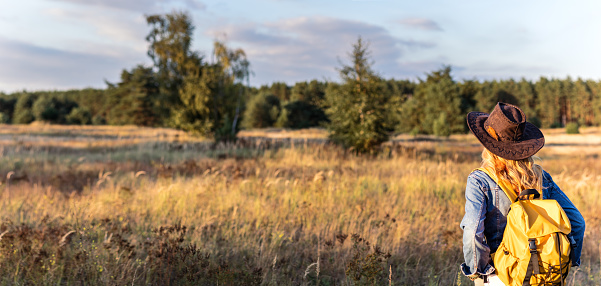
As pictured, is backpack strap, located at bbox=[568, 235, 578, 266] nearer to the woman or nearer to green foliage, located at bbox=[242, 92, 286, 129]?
the woman

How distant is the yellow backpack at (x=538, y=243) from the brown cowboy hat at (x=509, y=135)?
0.32m

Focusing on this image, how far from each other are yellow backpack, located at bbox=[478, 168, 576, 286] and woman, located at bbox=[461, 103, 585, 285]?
0.17 m

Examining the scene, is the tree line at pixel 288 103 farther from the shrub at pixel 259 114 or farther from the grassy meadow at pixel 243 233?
the grassy meadow at pixel 243 233

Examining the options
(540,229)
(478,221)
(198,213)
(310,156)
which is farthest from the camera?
(310,156)

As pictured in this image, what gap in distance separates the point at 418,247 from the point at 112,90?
220ft

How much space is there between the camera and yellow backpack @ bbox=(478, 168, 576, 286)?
1.72m

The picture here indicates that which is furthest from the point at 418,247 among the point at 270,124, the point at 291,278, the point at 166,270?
the point at 270,124

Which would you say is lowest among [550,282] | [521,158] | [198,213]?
[198,213]

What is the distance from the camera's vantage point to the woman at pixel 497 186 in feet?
6.53

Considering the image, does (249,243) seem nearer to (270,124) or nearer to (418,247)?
(418,247)

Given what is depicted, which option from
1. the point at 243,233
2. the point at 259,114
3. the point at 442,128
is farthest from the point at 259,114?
the point at 243,233

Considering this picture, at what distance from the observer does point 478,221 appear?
6.45 ft

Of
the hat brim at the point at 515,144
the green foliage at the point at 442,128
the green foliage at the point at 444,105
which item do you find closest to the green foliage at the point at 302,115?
the green foliage at the point at 444,105

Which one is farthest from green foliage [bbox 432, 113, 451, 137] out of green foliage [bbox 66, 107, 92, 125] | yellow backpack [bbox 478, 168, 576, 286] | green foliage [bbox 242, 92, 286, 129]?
green foliage [bbox 66, 107, 92, 125]
